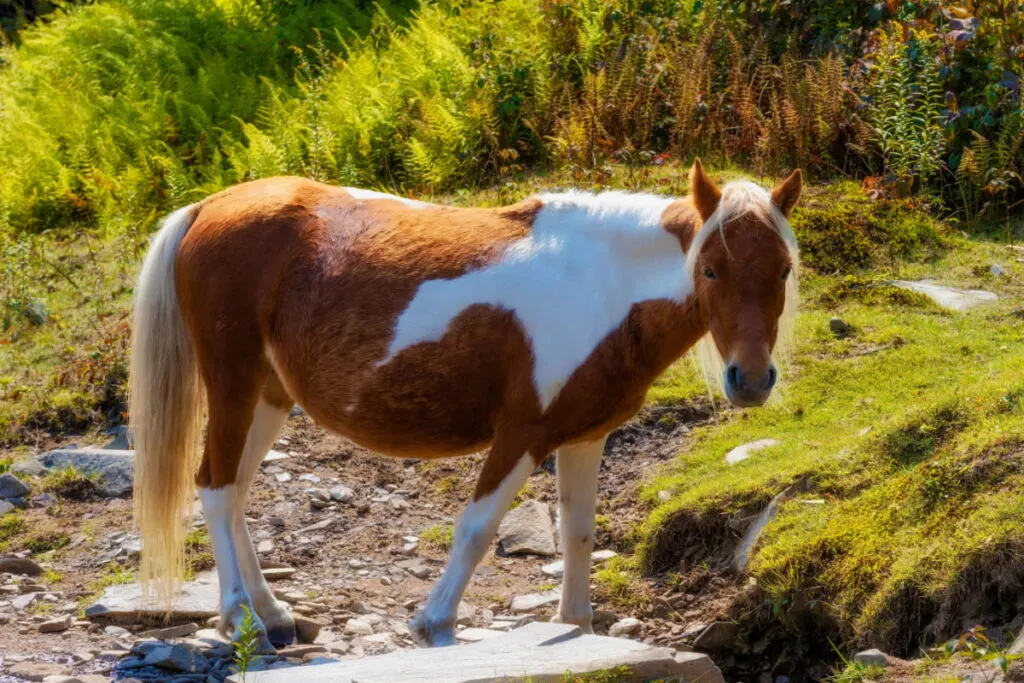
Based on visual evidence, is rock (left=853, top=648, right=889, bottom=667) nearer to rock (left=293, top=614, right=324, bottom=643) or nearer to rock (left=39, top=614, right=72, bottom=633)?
rock (left=293, top=614, right=324, bottom=643)

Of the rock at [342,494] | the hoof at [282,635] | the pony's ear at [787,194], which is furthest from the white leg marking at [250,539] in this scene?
the pony's ear at [787,194]

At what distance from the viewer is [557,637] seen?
4.63 m

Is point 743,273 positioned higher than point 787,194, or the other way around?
point 787,194

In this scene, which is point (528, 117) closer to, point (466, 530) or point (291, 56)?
point (291, 56)

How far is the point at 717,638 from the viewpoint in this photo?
5.59 meters

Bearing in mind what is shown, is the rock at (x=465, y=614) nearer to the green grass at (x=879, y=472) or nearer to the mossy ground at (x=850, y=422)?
the mossy ground at (x=850, y=422)

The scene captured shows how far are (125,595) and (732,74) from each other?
22.5ft

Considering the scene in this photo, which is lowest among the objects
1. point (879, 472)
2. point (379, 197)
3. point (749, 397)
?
point (879, 472)

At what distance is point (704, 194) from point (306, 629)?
2.67 m

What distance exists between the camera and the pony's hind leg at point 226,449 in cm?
562

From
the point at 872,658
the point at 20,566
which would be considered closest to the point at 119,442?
the point at 20,566

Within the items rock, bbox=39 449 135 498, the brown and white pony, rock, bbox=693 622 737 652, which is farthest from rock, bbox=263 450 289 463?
rock, bbox=693 622 737 652

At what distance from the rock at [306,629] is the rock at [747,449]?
8.19ft

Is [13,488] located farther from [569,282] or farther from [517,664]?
[517,664]
